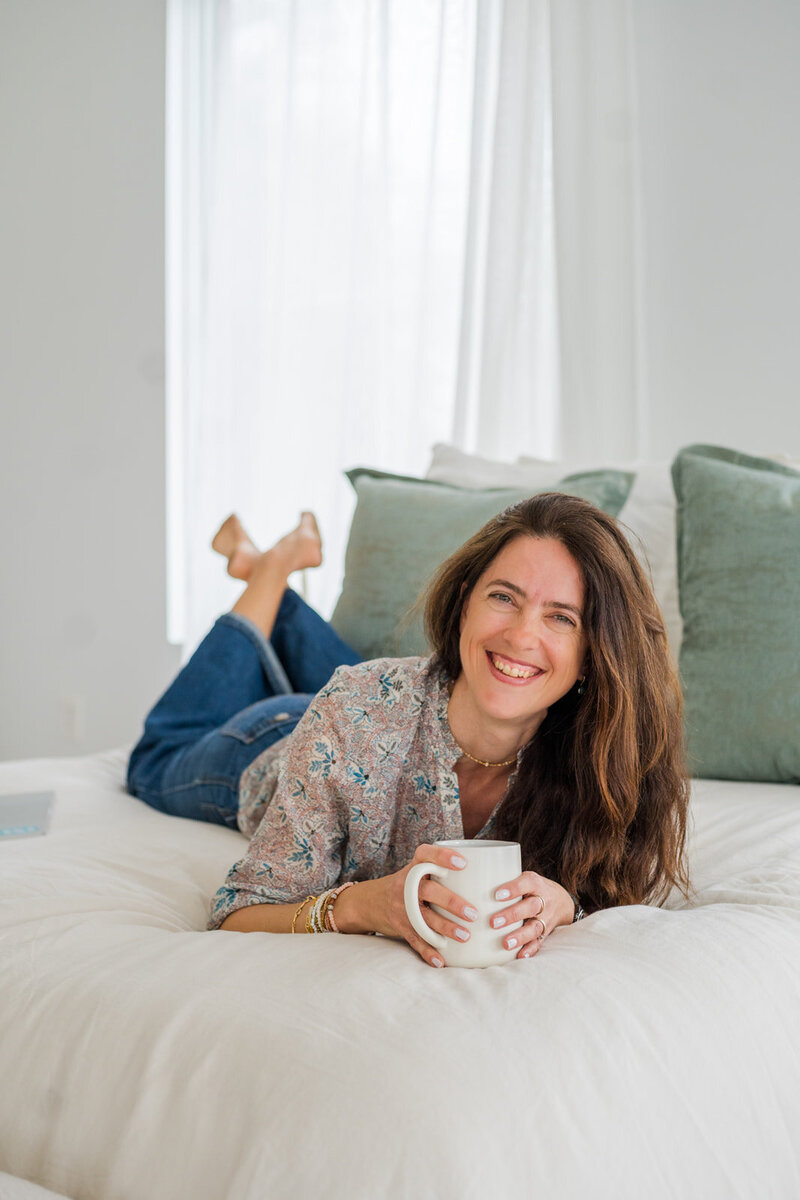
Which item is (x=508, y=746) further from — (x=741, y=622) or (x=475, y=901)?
(x=741, y=622)

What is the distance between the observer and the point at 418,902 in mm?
911

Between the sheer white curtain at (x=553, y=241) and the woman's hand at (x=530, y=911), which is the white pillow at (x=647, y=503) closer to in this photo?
the sheer white curtain at (x=553, y=241)

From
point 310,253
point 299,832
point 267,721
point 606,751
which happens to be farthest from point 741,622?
point 310,253

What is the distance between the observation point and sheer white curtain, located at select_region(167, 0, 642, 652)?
2500 millimetres

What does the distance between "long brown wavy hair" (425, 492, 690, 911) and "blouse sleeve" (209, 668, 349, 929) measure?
196 millimetres

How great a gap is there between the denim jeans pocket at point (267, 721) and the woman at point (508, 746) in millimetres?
446

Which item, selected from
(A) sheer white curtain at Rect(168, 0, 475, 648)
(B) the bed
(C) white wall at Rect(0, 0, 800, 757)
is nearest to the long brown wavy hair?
(B) the bed

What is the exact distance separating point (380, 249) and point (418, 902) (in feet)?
8.00

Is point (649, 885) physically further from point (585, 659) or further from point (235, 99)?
point (235, 99)

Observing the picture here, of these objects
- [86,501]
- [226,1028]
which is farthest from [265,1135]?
[86,501]

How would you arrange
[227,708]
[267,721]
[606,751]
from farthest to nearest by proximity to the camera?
[227,708]
[267,721]
[606,751]

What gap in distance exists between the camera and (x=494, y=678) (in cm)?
110

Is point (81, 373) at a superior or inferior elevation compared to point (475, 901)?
superior

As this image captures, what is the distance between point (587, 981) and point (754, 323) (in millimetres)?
1862
